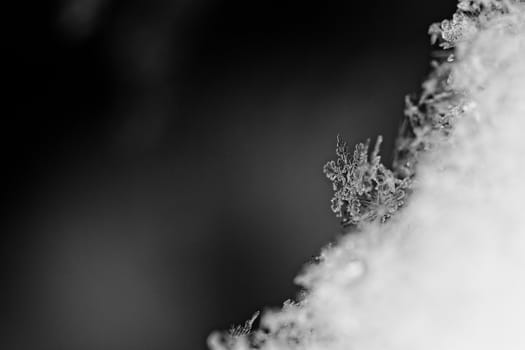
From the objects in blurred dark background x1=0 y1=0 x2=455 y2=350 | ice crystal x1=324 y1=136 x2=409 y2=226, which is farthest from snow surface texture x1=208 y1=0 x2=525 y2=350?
blurred dark background x1=0 y1=0 x2=455 y2=350

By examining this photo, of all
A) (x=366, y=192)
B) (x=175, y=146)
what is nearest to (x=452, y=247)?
(x=366, y=192)

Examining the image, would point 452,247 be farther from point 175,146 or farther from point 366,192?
point 175,146

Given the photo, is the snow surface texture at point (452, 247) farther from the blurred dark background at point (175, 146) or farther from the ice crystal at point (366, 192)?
the blurred dark background at point (175, 146)

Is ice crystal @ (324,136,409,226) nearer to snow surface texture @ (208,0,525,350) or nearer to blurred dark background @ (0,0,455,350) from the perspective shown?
snow surface texture @ (208,0,525,350)

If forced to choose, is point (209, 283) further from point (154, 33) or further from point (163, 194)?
point (154, 33)

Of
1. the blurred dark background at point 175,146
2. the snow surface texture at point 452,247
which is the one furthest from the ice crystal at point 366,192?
the blurred dark background at point 175,146

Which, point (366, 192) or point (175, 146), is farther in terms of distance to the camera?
point (175, 146)
